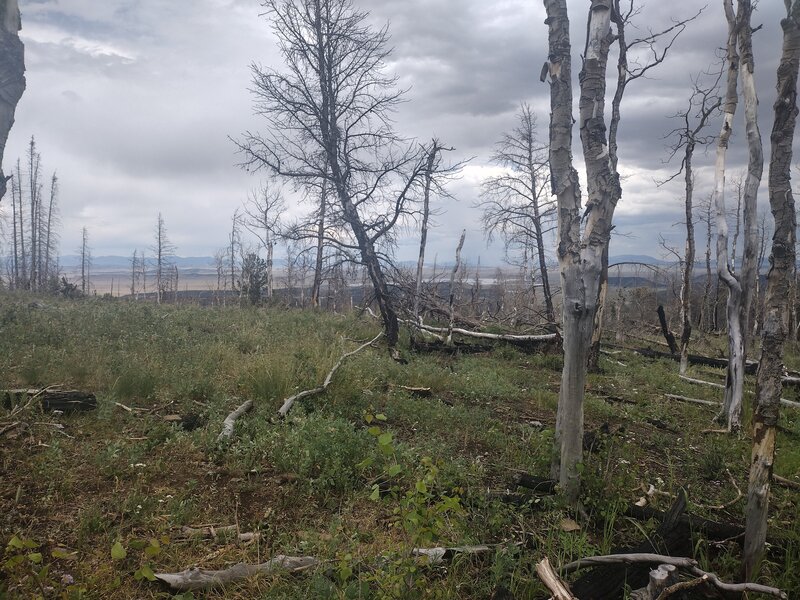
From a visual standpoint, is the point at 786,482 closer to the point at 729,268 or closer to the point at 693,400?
the point at 729,268

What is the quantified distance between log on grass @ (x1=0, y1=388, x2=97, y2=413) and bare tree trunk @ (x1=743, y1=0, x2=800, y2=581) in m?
6.51

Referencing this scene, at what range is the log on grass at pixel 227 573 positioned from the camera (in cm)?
305

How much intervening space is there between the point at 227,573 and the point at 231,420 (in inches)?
102

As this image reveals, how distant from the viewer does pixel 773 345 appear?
11.3 ft

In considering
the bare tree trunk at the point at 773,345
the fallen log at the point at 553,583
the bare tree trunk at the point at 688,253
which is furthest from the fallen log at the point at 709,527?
the bare tree trunk at the point at 688,253

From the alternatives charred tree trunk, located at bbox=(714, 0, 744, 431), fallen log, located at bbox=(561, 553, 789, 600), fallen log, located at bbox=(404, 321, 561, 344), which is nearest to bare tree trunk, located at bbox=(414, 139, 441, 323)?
fallen log, located at bbox=(404, 321, 561, 344)

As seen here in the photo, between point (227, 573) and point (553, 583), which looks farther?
point (227, 573)

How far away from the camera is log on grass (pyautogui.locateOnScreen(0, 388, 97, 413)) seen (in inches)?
209

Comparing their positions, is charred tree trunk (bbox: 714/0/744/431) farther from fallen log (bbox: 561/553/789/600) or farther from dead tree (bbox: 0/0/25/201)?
dead tree (bbox: 0/0/25/201)

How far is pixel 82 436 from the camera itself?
16.4 ft

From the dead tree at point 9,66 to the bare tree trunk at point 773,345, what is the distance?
15.3 m

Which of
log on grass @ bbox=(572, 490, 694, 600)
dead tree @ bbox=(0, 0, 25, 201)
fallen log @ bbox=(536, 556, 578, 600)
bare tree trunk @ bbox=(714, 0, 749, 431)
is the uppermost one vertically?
dead tree @ bbox=(0, 0, 25, 201)

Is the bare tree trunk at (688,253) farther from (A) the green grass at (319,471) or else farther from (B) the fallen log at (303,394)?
(B) the fallen log at (303,394)

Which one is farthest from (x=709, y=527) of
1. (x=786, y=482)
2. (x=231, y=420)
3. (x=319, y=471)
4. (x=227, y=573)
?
(x=231, y=420)
